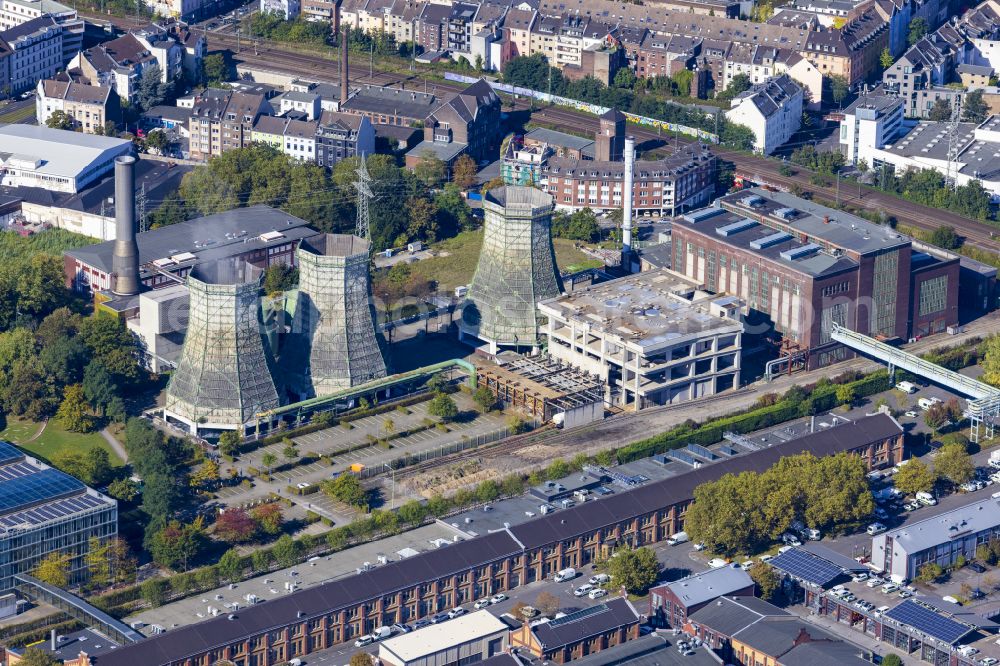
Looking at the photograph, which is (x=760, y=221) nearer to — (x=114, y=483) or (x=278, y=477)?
(x=278, y=477)

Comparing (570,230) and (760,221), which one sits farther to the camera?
(570,230)

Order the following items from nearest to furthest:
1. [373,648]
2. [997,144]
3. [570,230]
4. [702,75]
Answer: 1. [373,648]
2. [570,230]
3. [997,144]
4. [702,75]

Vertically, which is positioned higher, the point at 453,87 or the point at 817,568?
the point at 453,87

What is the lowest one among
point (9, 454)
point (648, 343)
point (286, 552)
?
point (286, 552)

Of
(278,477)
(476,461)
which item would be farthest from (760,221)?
(278,477)

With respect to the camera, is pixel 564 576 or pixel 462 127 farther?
pixel 462 127

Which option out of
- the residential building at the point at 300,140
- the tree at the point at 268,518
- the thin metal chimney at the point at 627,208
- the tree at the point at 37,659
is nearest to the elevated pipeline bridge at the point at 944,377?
the thin metal chimney at the point at 627,208

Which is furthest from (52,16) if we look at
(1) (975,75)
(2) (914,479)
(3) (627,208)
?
(2) (914,479)

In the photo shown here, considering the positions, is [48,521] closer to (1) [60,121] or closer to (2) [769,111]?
(1) [60,121]

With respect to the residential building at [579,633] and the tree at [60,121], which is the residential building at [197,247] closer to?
the tree at [60,121]
